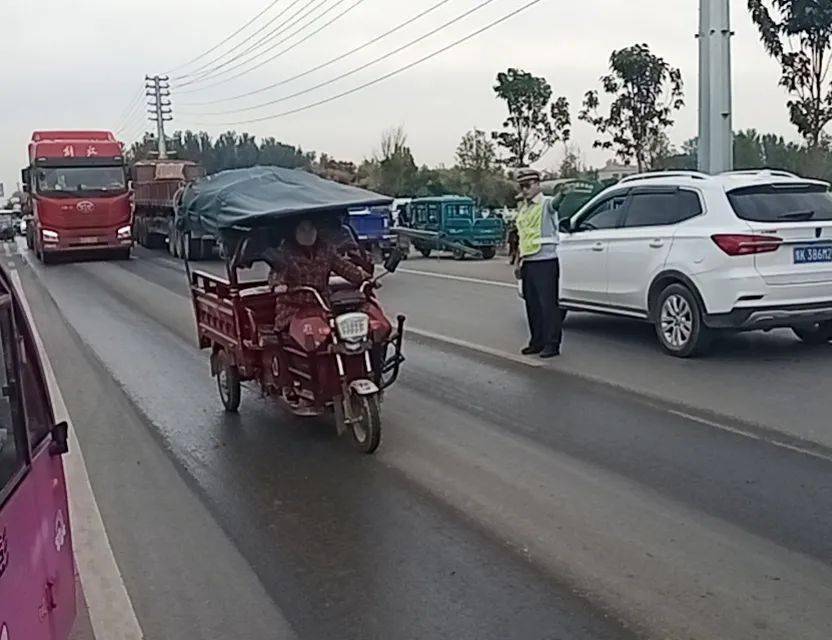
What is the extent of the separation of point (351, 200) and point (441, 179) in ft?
133

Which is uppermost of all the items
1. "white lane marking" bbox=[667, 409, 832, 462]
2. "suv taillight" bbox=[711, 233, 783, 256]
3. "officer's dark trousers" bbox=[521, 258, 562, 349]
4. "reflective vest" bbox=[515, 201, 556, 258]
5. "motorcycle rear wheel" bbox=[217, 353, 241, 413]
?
"reflective vest" bbox=[515, 201, 556, 258]

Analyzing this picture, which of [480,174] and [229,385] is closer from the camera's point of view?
[229,385]

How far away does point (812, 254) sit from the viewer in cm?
1016

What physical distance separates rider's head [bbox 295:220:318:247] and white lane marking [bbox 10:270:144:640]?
224cm

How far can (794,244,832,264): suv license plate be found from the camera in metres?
10.1

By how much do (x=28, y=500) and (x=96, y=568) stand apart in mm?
2154

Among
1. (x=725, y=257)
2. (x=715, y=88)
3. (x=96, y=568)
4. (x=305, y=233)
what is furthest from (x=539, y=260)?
(x=715, y=88)

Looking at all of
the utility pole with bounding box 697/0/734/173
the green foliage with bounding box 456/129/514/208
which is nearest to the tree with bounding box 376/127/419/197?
the green foliage with bounding box 456/129/514/208

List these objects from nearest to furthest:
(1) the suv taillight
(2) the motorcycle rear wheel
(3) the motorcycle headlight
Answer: (3) the motorcycle headlight, (2) the motorcycle rear wheel, (1) the suv taillight

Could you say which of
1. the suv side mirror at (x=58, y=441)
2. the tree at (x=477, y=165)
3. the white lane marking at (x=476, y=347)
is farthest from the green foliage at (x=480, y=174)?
the suv side mirror at (x=58, y=441)

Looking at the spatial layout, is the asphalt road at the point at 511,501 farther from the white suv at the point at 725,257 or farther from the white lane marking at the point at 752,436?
the white suv at the point at 725,257

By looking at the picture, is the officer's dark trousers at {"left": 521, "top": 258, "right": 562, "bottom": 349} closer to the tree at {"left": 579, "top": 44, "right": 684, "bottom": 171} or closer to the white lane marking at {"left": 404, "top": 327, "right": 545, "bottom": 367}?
the white lane marking at {"left": 404, "top": 327, "right": 545, "bottom": 367}

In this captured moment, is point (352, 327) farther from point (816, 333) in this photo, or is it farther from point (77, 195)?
point (77, 195)

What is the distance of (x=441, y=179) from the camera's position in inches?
1901
